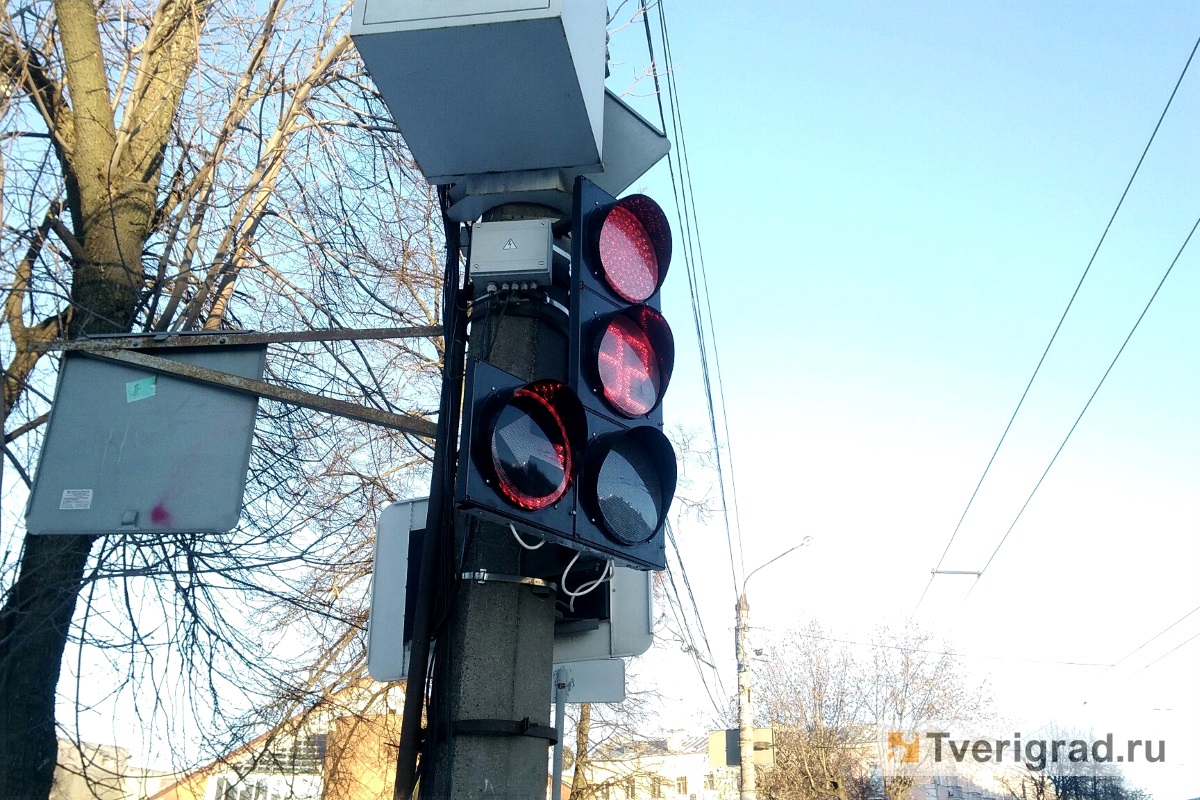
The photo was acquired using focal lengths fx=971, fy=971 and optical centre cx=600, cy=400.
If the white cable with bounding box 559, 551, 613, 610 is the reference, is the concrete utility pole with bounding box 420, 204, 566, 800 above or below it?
below

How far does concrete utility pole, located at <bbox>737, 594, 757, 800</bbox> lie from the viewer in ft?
53.0

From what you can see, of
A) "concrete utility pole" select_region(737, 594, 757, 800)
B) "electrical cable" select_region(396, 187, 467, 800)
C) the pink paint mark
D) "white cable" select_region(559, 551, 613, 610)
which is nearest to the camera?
"electrical cable" select_region(396, 187, 467, 800)

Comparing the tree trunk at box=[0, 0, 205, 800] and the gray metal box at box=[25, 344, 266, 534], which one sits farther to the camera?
the tree trunk at box=[0, 0, 205, 800]

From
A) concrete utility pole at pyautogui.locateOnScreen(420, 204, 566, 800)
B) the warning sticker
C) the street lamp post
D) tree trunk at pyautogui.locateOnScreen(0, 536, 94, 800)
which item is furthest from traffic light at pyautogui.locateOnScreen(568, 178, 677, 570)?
the street lamp post

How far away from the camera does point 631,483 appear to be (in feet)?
9.04

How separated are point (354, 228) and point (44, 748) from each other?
4050 millimetres

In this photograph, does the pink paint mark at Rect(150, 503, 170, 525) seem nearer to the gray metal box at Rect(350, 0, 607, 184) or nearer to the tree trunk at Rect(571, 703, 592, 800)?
the gray metal box at Rect(350, 0, 607, 184)

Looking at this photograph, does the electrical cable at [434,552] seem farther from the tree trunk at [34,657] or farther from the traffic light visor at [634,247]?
the tree trunk at [34,657]

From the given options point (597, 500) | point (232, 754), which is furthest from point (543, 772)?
point (232, 754)

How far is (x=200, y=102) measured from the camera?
22.2ft

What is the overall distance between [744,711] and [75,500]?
1436 centimetres

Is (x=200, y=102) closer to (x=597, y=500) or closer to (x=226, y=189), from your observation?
(x=226, y=189)

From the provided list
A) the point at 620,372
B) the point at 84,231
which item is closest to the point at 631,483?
the point at 620,372

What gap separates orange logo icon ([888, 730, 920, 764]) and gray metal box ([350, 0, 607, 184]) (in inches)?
1281
